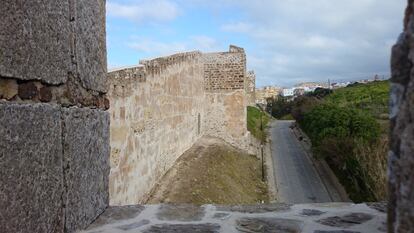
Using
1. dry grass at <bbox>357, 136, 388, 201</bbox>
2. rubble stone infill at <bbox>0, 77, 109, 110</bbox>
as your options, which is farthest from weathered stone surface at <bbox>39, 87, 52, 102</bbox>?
dry grass at <bbox>357, 136, 388, 201</bbox>

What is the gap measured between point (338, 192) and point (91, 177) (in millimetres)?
17478

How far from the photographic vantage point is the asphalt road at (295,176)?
1800 centimetres

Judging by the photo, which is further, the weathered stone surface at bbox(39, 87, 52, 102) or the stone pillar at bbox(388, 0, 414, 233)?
the weathered stone surface at bbox(39, 87, 52, 102)

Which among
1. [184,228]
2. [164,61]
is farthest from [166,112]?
[184,228]

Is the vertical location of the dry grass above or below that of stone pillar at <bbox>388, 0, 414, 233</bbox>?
below

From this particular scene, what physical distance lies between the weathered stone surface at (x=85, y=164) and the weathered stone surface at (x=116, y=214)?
0.03 meters

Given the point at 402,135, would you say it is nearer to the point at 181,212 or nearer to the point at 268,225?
the point at 268,225

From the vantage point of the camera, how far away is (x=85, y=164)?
2.59m

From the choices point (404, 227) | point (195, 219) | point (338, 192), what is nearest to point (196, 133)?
point (338, 192)

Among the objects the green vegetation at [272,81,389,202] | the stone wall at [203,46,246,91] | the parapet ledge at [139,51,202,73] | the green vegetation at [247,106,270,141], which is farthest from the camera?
the green vegetation at [247,106,270,141]

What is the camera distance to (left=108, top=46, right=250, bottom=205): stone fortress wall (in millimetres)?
8125

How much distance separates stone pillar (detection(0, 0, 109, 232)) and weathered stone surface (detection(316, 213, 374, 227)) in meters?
1.26

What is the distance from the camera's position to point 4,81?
1.85 metres

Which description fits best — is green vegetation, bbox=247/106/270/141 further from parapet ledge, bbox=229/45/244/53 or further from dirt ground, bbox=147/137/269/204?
parapet ledge, bbox=229/45/244/53
